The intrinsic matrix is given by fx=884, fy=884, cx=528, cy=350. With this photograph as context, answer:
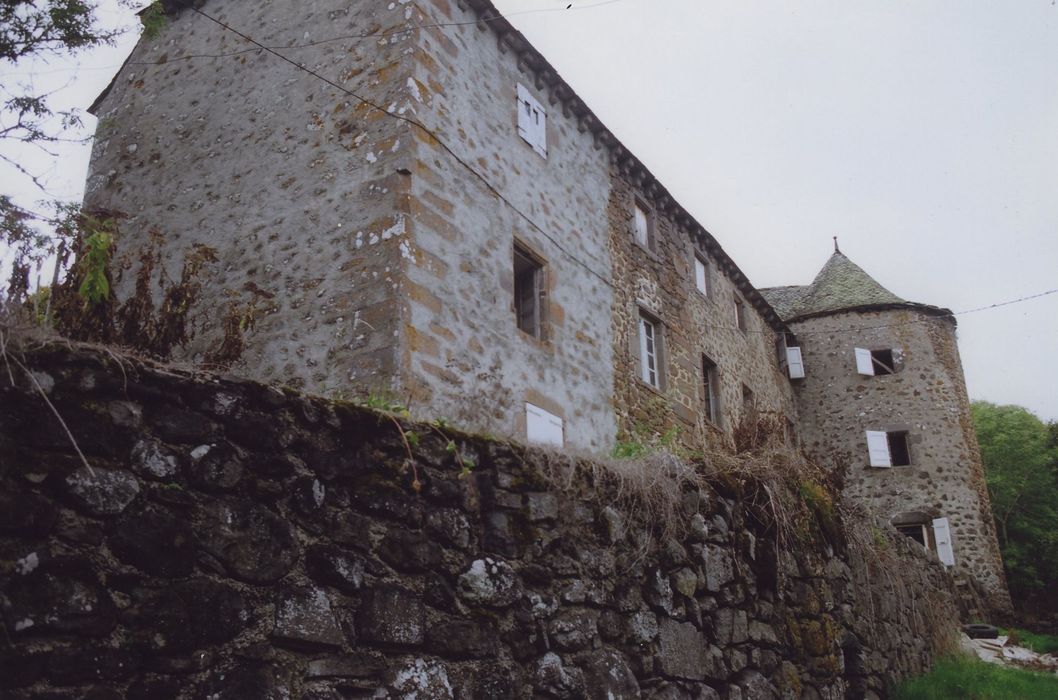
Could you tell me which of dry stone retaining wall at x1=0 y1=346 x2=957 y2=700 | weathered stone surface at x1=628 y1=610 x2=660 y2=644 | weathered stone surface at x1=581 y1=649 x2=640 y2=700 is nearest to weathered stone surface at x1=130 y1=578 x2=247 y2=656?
dry stone retaining wall at x1=0 y1=346 x2=957 y2=700

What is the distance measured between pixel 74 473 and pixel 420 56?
7180mm

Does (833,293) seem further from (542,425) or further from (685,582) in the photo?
(685,582)

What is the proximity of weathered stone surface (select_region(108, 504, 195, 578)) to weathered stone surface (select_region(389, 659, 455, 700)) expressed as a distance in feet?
3.15

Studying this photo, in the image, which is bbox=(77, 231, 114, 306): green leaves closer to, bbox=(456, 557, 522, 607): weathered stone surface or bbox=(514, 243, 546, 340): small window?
bbox=(456, 557, 522, 607): weathered stone surface

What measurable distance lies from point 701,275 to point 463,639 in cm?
1312

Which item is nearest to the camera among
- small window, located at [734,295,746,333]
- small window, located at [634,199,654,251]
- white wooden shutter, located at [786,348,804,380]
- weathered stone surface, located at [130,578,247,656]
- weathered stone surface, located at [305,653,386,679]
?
weathered stone surface, located at [130,578,247,656]

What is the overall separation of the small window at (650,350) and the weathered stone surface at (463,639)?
8751 millimetres

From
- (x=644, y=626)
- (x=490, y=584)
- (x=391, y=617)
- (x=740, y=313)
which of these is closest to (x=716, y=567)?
(x=644, y=626)

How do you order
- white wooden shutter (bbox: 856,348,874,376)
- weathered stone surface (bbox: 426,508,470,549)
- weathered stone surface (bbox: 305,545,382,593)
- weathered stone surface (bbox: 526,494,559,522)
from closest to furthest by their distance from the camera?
weathered stone surface (bbox: 305,545,382,593), weathered stone surface (bbox: 426,508,470,549), weathered stone surface (bbox: 526,494,559,522), white wooden shutter (bbox: 856,348,874,376)

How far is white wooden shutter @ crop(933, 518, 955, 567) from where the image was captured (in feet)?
63.5

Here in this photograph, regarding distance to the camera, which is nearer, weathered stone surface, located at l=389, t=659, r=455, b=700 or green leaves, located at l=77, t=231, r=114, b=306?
weathered stone surface, located at l=389, t=659, r=455, b=700

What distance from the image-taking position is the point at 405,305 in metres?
7.85

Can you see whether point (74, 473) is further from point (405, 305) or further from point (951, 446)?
point (951, 446)

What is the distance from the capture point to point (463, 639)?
372cm
